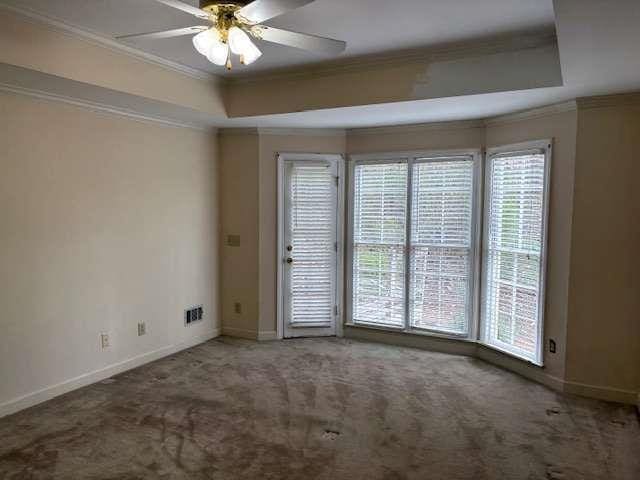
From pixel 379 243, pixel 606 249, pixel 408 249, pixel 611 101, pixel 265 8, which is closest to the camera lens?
pixel 265 8

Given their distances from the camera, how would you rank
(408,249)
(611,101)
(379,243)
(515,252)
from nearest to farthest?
(611,101)
(515,252)
(408,249)
(379,243)

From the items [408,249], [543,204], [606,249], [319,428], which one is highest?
[543,204]

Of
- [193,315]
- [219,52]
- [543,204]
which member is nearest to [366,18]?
[219,52]

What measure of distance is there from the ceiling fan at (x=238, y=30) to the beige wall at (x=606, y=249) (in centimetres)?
236

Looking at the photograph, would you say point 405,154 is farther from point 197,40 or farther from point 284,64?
point 197,40

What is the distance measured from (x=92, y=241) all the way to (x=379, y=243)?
2.83 metres

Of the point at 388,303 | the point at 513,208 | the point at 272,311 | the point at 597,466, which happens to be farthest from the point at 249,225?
the point at 597,466

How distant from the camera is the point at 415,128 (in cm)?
477

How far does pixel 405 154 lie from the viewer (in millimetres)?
4836

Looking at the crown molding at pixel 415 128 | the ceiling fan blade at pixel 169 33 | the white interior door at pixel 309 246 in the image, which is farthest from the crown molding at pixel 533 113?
the ceiling fan blade at pixel 169 33

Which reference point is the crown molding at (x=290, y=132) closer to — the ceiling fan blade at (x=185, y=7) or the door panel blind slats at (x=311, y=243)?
the door panel blind slats at (x=311, y=243)

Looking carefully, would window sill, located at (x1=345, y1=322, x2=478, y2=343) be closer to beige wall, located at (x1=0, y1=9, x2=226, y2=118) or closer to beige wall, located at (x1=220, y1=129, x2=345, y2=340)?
beige wall, located at (x1=220, y1=129, x2=345, y2=340)

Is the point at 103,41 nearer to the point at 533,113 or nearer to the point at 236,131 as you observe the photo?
the point at 236,131

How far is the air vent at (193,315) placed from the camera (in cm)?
490
